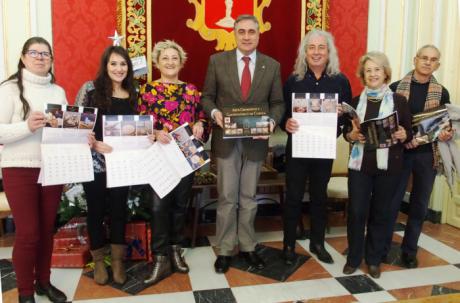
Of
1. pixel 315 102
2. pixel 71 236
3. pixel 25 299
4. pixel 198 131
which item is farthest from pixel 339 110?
pixel 25 299

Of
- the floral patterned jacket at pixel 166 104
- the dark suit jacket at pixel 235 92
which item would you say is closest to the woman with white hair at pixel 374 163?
the dark suit jacket at pixel 235 92

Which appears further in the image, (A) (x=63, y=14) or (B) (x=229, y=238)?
(A) (x=63, y=14)

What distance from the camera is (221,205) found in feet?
8.78

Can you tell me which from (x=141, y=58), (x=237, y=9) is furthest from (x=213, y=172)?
(x=237, y=9)

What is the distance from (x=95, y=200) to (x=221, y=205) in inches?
31.4

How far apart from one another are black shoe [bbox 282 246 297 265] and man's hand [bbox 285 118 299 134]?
0.86m

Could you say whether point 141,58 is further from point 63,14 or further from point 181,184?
point 181,184

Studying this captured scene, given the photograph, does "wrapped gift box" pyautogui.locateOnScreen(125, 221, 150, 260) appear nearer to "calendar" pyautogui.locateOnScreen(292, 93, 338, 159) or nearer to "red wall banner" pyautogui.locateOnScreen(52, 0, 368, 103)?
"calendar" pyautogui.locateOnScreen(292, 93, 338, 159)

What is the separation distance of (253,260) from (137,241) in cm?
82

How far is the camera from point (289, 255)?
2836 millimetres

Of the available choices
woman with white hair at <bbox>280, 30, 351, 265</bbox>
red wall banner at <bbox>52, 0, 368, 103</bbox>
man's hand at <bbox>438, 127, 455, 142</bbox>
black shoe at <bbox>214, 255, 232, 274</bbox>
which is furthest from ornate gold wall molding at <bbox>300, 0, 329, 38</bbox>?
black shoe at <bbox>214, 255, 232, 274</bbox>

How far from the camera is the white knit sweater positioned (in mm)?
1916

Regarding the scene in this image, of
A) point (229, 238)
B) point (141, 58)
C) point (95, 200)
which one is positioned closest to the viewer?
point (95, 200)

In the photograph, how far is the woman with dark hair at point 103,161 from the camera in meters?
2.28
